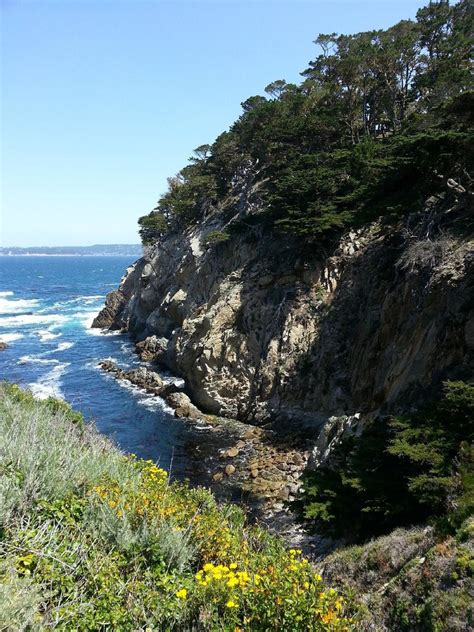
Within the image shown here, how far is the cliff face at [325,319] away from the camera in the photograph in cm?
1494

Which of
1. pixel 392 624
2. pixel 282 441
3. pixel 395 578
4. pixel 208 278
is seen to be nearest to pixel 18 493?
pixel 392 624

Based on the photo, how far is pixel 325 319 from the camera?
2534cm

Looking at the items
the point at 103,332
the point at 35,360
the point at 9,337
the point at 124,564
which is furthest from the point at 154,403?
the point at 9,337

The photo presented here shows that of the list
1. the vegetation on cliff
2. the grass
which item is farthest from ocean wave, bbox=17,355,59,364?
the grass

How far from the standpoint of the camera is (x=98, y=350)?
148 ft

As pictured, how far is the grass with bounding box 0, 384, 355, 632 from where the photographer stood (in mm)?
4656

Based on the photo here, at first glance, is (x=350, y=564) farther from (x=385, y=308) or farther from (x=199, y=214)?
(x=199, y=214)

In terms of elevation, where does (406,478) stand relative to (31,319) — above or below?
above

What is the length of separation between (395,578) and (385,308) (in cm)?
1353

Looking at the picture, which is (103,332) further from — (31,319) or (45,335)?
(31,319)

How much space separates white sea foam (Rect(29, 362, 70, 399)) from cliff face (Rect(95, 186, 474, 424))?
8.73 m

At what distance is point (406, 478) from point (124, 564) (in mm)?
6771

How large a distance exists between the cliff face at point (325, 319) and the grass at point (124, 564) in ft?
30.3

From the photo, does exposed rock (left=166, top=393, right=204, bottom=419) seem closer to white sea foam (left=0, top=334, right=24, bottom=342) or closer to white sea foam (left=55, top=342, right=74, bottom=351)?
white sea foam (left=55, top=342, right=74, bottom=351)
